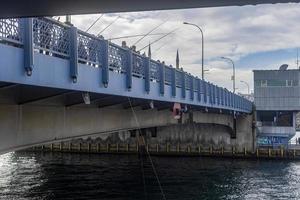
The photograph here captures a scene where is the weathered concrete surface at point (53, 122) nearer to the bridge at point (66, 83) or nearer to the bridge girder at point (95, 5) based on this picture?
the bridge at point (66, 83)

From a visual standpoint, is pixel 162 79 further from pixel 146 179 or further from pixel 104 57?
pixel 146 179

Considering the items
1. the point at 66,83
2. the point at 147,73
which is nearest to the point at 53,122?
the point at 66,83

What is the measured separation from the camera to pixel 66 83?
1409cm

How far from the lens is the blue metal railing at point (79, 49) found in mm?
11625

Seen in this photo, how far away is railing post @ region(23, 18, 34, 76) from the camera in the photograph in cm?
1158

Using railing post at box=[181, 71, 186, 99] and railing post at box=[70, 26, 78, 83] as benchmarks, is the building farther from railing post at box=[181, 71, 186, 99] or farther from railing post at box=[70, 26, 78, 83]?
railing post at box=[70, 26, 78, 83]

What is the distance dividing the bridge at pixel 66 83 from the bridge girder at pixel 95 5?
414 centimetres

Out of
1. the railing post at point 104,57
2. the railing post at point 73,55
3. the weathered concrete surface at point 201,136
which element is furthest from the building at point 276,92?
the railing post at point 73,55

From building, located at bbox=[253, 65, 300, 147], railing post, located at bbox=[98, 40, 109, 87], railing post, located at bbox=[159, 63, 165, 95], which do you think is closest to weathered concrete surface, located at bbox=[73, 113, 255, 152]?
building, located at bbox=[253, 65, 300, 147]

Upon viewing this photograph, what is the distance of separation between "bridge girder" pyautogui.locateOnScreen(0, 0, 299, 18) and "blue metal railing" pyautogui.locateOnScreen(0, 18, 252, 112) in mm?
4277

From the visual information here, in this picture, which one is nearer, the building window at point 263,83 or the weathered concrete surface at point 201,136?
the weathered concrete surface at point 201,136

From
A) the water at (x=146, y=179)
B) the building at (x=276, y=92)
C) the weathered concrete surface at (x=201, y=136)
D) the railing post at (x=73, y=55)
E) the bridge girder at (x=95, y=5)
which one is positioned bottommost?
the water at (x=146, y=179)

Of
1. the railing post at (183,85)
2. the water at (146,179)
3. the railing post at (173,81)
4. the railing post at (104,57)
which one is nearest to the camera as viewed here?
the railing post at (104,57)

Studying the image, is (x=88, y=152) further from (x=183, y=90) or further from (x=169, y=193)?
(x=183, y=90)
